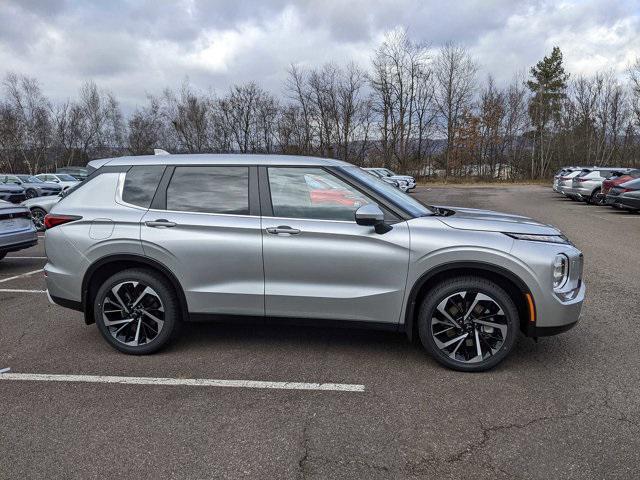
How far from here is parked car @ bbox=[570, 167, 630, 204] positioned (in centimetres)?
2130

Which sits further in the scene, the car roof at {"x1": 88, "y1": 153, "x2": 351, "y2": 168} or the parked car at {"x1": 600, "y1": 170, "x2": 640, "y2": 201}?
the parked car at {"x1": 600, "y1": 170, "x2": 640, "y2": 201}

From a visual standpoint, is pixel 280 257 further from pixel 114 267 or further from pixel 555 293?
pixel 555 293

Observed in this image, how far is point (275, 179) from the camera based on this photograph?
4.12 meters

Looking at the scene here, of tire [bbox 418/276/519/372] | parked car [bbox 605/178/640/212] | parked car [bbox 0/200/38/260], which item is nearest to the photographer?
tire [bbox 418/276/519/372]

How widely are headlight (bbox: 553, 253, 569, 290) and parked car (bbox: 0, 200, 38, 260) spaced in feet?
27.2

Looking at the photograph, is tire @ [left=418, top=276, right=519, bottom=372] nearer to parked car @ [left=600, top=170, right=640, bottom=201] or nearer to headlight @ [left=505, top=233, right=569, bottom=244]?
headlight @ [left=505, top=233, right=569, bottom=244]

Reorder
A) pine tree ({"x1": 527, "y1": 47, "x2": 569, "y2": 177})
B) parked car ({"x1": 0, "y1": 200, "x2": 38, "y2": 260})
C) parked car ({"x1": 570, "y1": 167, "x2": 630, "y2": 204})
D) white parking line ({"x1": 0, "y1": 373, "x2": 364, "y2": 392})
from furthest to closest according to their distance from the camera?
pine tree ({"x1": 527, "y1": 47, "x2": 569, "y2": 177}) < parked car ({"x1": 570, "y1": 167, "x2": 630, "y2": 204}) < parked car ({"x1": 0, "y1": 200, "x2": 38, "y2": 260}) < white parking line ({"x1": 0, "y1": 373, "x2": 364, "y2": 392})

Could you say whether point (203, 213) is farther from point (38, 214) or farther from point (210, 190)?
point (38, 214)

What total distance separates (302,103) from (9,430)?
53.0m

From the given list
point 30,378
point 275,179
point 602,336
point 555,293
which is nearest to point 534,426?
point 555,293

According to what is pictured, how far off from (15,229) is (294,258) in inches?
260

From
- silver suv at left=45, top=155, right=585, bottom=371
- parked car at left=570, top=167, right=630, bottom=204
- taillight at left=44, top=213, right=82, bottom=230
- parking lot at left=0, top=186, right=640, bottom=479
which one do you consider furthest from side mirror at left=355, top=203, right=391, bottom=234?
parked car at left=570, top=167, right=630, bottom=204

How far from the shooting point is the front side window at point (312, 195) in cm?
393

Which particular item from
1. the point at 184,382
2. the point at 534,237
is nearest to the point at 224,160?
the point at 184,382
